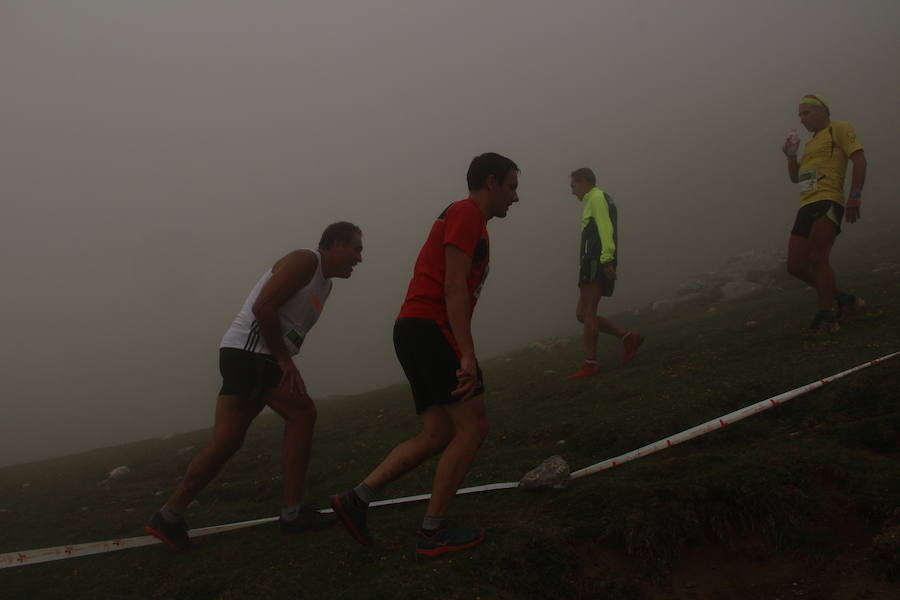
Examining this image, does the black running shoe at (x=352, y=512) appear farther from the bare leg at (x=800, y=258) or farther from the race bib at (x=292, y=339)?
the bare leg at (x=800, y=258)

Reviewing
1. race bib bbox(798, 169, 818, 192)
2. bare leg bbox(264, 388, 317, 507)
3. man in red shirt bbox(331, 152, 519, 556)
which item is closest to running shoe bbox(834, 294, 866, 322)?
race bib bbox(798, 169, 818, 192)

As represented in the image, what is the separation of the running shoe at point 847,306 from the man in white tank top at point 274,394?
684 cm

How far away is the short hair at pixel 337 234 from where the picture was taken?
533cm

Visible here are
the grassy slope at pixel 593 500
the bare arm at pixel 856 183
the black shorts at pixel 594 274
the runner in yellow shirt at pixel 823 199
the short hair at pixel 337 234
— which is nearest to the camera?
the grassy slope at pixel 593 500

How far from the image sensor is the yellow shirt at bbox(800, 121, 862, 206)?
297 inches

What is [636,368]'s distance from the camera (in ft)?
30.4

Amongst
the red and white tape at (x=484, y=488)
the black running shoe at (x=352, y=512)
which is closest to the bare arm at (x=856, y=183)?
the red and white tape at (x=484, y=488)

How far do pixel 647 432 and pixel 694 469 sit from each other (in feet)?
4.67

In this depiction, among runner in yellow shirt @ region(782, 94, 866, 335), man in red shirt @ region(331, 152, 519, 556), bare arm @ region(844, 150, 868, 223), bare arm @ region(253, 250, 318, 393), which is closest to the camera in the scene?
man in red shirt @ region(331, 152, 519, 556)

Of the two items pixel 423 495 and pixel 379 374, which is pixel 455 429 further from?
pixel 379 374

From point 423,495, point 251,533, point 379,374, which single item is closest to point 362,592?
point 423,495

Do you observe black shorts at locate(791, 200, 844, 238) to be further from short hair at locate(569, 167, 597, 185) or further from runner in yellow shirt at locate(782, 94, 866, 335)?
short hair at locate(569, 167, 597, 185)

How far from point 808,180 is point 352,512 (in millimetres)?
7058

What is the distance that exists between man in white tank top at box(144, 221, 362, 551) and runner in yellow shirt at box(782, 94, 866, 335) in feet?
19.4
